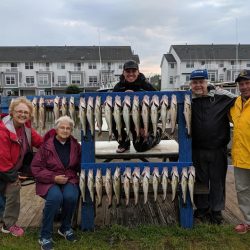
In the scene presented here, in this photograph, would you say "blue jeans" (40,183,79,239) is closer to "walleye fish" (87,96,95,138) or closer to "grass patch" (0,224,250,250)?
"grass patch" (0,224,250,250)

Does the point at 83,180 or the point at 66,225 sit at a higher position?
the point at 83,180

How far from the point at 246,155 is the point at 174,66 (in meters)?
68.2

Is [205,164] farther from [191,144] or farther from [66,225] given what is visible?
[66,225]

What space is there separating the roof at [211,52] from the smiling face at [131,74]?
211 ft

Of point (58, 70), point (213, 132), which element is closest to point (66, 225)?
point (213, 132)

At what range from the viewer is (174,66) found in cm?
7131

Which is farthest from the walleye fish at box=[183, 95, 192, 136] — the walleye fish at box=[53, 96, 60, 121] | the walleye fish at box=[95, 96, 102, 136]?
the walleye fish at box=[53, 96, 60, 121]

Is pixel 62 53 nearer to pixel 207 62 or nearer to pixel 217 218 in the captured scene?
pixel 207 62

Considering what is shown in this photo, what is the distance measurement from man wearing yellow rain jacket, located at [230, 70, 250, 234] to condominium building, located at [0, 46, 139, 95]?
6454 cm

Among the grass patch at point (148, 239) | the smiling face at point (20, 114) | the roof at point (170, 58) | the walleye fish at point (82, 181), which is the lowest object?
the grass patch at point (148, 239)

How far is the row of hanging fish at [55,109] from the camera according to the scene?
192 inches

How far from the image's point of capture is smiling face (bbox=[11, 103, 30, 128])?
476 centimetres

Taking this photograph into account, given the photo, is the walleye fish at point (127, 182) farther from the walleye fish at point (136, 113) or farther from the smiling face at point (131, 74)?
the smiling face at point (131, 74)

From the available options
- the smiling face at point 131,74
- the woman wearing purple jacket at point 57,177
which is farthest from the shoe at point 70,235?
the smiling face at point 131,74
